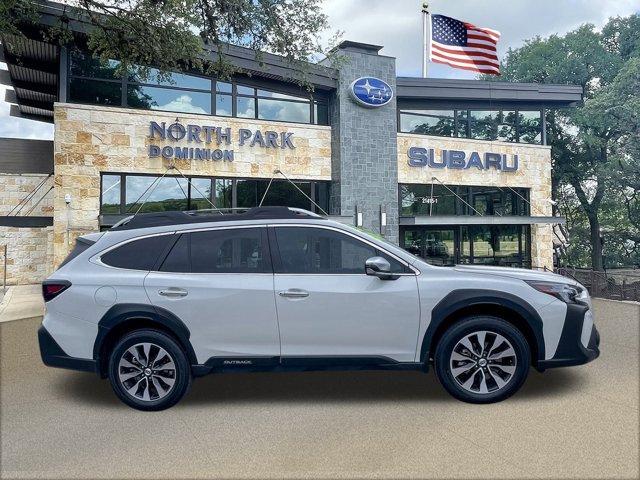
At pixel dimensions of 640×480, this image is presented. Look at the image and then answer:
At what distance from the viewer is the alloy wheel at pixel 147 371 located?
Answer: 4.77 meters

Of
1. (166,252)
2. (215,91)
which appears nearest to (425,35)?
(215,91)

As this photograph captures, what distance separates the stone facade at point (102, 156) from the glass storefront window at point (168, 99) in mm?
344

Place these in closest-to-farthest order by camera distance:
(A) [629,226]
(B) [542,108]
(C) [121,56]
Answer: (C) [121,56]
(B) [542,108]
(A) [629,226]

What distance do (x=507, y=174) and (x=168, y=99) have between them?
13160 millimetres

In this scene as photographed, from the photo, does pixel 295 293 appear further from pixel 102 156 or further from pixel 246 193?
pixel 246 193

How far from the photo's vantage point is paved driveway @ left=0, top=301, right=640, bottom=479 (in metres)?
3.55

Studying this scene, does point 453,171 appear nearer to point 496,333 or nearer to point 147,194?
point 147,194

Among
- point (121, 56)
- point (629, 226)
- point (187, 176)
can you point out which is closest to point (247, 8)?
point (121, 56)

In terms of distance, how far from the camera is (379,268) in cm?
467

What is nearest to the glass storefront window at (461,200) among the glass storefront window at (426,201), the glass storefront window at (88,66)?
the glass storefront window at (426,201)

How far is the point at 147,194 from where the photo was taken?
1454cm

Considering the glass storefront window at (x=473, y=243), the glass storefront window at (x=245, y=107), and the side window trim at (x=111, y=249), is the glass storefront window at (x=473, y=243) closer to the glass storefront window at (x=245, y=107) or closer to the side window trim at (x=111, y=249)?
the glass storefront window at (x=245, y=107)

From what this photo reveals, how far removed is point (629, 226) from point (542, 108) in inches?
707

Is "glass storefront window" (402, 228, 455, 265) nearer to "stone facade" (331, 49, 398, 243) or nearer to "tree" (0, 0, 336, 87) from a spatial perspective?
"stone facade" (331, 49, 398, 243)
